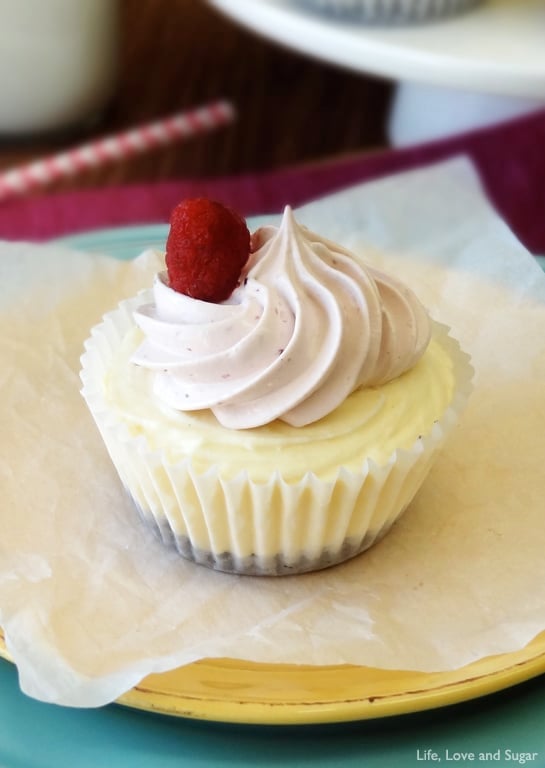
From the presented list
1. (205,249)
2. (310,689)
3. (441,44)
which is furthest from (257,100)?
(310,689)

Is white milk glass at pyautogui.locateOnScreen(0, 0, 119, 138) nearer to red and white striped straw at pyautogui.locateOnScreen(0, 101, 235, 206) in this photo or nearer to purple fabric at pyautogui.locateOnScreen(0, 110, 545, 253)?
red and white striped straw at pyautogui.locateOnScreen(0, 101, 235, 206)

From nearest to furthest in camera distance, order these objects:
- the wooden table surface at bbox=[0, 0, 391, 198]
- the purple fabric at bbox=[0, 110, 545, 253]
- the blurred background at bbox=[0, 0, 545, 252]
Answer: the blurred background at bbox=[0, 0, 545, 252]
the purple fabric at bbox=[0, 110, 545, 253]
the wooden table surface at bbox=[0, 0, 391, 198]

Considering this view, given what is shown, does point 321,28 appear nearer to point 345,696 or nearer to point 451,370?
point 451,370

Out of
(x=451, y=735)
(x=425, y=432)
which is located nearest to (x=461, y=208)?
(x=425, y=432)

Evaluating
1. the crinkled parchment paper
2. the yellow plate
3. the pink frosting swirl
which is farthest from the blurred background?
the yellow plate

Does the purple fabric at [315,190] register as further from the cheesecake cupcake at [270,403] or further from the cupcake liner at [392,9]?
the cheesecake cupcake at [270,403]

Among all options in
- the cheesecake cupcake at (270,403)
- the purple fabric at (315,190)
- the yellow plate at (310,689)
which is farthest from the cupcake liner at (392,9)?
the yellow plate at (310,689)

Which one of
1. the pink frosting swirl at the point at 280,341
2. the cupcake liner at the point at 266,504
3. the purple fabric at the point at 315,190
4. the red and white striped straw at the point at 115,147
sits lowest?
the red and white striped straw at the point at 115,147
